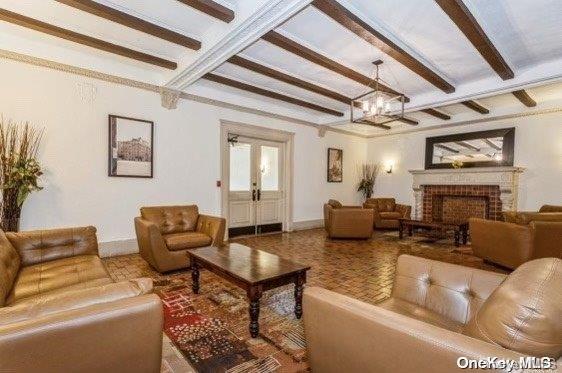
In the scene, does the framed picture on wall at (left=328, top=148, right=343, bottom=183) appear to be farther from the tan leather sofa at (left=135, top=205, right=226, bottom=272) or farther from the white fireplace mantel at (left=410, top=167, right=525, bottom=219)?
the tan leather sofa at (left=135, top=205, right=226, bottom=272)

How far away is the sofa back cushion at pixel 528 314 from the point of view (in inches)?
35.2

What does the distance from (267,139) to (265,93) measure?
1.25 m

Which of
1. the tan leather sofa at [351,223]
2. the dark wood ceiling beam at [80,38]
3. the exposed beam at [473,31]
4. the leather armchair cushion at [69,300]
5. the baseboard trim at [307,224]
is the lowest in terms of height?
the baseboard trim at [307,224]

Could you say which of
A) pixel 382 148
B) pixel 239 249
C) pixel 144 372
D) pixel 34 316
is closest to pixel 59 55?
pixel 239 249

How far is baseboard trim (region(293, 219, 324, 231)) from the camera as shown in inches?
280

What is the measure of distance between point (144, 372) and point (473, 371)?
129cm

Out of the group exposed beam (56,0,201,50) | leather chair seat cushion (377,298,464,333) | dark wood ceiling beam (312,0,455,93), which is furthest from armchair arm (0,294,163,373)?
exposed beam (56,0,201,50)

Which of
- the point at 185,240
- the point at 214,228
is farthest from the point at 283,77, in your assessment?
the point at 185,240

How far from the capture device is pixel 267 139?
258 inches

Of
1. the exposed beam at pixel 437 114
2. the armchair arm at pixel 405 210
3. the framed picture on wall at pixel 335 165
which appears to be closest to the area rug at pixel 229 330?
the framed picture on wall at pixel 335 165

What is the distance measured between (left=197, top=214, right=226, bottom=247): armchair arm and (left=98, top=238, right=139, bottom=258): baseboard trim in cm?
134

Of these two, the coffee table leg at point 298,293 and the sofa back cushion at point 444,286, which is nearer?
the sofa back cushion at point 444,286

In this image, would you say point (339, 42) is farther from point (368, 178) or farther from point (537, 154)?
point (368, 178)

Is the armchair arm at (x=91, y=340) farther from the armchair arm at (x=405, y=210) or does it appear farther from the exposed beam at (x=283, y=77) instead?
the armchair arm at (x=405, y=210)
